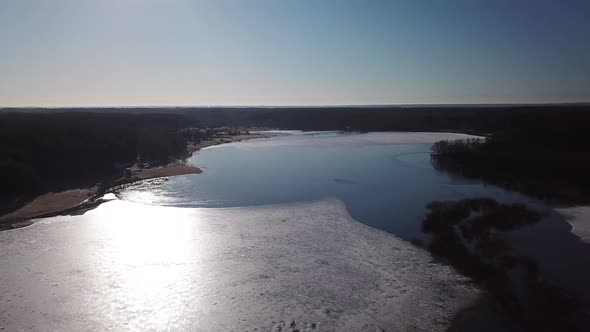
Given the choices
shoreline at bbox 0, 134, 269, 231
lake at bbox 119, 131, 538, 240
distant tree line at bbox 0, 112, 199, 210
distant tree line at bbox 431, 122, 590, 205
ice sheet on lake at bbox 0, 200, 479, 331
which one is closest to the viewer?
ice sheet on lake at bbox 0, 200, 479, 331

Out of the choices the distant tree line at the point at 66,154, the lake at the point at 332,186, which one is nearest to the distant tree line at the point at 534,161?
the lake at the point at 332,186

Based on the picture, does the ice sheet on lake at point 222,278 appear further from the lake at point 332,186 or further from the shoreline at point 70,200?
the lake at point 332,186

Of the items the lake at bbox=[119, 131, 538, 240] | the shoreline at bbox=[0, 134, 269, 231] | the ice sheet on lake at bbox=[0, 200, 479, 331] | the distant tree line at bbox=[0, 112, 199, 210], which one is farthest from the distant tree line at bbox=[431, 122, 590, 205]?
the distant tree line at bbox=[0, 112, 199, 210]

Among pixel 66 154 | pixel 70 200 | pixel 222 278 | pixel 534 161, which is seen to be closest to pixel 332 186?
pixel 222 278

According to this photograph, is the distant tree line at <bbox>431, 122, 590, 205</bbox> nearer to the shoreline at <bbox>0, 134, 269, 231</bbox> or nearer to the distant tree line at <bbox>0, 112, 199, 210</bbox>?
the shoreline at <bbox>0, 134, 269, 231</bbox>

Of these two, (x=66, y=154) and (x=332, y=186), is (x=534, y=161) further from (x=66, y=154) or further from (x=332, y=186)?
(x=66, y=154)

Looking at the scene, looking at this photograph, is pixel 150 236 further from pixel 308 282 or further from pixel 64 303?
pixel 308 282
